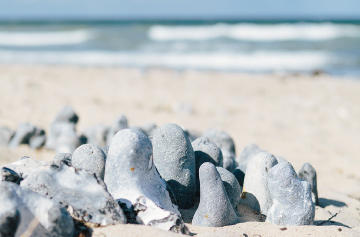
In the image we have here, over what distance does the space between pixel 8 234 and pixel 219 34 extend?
24.6 meters

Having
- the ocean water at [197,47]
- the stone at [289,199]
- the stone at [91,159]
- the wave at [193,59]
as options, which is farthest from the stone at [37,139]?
the wave at [193,59]

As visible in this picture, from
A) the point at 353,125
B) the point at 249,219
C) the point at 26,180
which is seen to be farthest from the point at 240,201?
the point at 353,125

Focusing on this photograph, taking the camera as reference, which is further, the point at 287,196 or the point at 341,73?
the point at 341,73

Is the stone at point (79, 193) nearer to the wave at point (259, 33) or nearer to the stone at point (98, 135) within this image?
the stone at point (98, 135)

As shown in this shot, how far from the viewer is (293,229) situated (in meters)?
2.82

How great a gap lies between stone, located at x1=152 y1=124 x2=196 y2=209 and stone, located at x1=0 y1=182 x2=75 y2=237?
0.91 metres

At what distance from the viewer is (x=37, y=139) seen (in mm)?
5246

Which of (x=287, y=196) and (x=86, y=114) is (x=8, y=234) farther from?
(x=86, y=114)

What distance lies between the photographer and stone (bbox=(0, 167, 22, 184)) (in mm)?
2658

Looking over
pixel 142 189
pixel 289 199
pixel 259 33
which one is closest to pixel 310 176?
pixel 289 199

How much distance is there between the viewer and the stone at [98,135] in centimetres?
522

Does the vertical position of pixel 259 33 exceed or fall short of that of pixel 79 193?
it exceeds it

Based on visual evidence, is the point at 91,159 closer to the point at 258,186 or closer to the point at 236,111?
the point at 258,186

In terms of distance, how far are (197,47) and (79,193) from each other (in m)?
18.9
